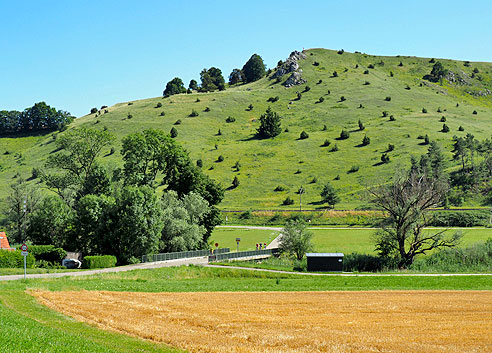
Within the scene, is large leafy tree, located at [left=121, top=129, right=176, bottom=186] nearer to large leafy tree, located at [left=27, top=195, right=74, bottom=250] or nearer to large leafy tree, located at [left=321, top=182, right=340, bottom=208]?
large leafy tree, located at [left=27, top=195, right=74, bottom=250]

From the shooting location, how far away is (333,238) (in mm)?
74188

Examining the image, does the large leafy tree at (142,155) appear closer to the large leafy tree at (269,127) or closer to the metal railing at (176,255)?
the metal railing at (176,255)

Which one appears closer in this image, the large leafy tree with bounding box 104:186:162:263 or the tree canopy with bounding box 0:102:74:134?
the large leafy tree with bounding box 104:186:162:263

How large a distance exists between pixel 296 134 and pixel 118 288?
125m

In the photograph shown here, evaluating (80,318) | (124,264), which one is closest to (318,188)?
(124,264)

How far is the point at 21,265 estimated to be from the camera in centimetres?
4959

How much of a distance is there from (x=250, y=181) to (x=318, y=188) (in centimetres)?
1773

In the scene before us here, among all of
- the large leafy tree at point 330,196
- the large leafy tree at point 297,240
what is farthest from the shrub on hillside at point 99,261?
the large leafy tree at point 330,196

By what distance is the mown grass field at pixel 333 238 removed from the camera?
64.8m

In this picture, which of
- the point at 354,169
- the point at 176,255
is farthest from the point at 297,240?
the point at 354,169

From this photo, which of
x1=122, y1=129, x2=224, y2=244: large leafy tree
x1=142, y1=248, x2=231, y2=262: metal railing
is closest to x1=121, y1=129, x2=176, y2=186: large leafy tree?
x1=122, y1=129, x2=224, y2=244: large leafy tree

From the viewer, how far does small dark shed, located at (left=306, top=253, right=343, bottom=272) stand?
168 ft

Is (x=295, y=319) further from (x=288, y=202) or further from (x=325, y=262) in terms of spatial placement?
(x=288, y=202)

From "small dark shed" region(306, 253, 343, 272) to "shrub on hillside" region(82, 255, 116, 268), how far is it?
68.4 feet
